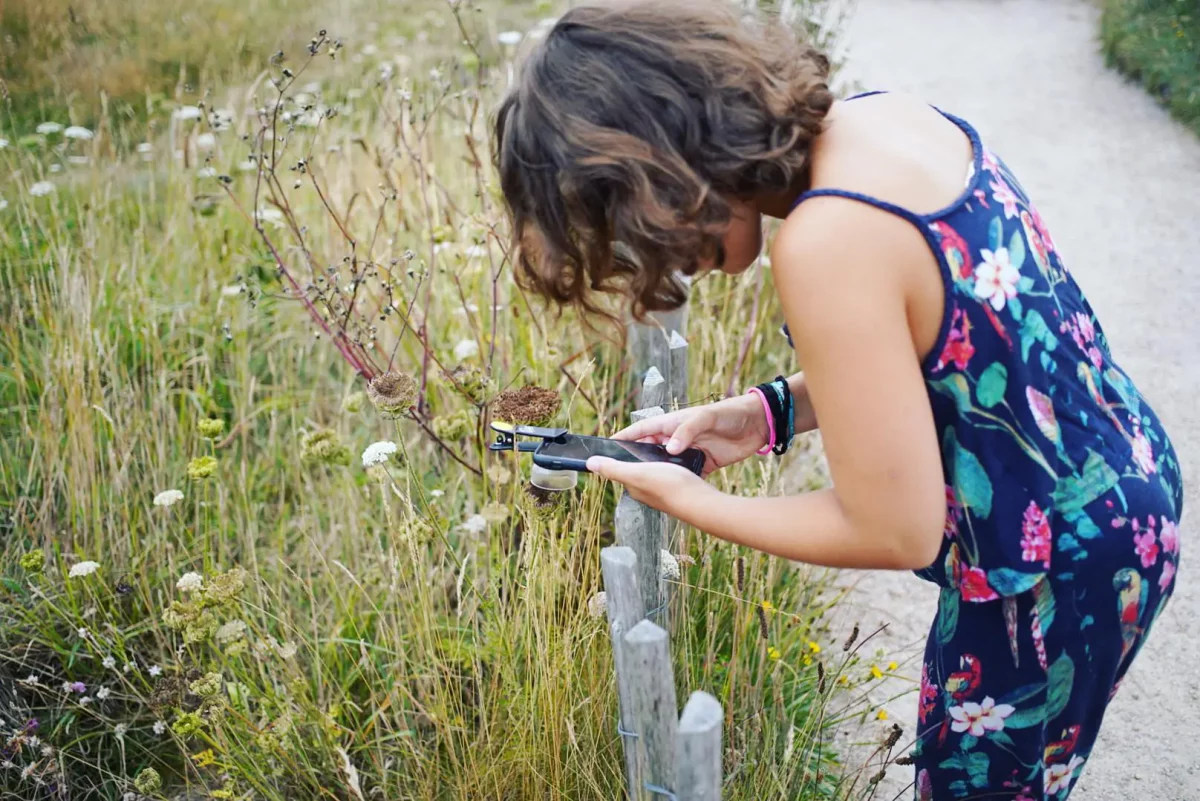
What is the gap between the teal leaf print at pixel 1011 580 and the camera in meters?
1.22

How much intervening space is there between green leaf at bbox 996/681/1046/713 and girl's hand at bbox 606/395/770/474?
0.52m

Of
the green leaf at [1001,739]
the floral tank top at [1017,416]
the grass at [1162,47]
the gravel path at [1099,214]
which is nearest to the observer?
the floral tank top at [1017,416]

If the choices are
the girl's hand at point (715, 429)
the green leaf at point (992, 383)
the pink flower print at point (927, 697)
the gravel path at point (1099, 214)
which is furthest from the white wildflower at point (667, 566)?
the gravel path at point (1099, 214)

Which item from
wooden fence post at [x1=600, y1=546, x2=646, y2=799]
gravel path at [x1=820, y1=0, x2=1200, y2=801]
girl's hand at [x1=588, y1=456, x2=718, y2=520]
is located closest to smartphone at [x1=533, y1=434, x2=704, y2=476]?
girl's hand at [x1=588, y1=456, x2=718, y2=520]

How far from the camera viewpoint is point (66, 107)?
13.3 ft

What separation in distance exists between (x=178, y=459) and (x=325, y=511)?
0.44 m

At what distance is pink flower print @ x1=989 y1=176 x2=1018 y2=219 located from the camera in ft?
3.93

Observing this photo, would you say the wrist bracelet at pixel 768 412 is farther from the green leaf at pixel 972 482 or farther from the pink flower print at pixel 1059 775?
the pink flower print at pixel 1059 775

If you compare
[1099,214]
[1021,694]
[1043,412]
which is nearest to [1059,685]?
[1021,694]

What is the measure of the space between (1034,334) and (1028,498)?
0.20 meters

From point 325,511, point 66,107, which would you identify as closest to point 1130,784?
point 325,511

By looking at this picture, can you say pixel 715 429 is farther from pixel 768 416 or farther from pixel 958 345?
pixel 958 345

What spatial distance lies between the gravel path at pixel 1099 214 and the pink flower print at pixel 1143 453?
1136mm

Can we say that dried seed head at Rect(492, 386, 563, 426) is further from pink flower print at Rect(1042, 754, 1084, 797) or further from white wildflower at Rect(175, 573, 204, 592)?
pink flower print at Rect(1042, 754, 1084, 797)
